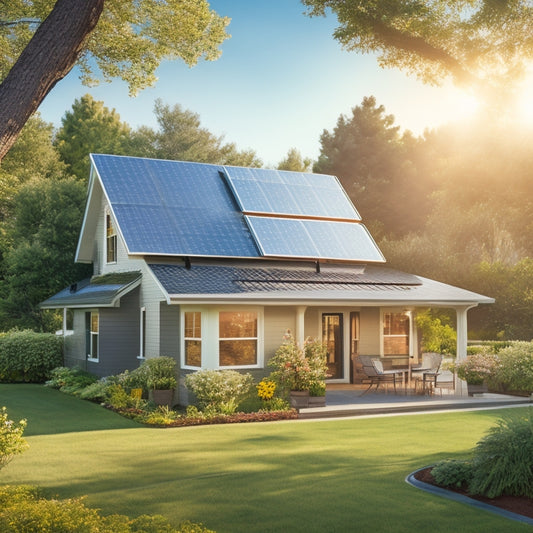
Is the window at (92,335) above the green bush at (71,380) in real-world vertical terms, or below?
above

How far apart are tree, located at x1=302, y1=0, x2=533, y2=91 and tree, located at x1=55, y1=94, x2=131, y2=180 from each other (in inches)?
1471

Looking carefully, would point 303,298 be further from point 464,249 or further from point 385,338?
point 464,249

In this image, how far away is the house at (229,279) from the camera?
56.6 ft

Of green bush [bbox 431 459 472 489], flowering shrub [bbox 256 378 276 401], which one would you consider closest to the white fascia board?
flowering shrub [bbox 256 378 276 401]

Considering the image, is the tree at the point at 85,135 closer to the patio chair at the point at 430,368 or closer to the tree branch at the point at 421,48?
the patio chair at the point at 430,368


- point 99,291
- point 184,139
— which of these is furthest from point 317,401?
point 184,139

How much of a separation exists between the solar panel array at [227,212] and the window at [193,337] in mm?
2028

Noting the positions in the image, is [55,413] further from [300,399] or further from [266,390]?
[300,399]

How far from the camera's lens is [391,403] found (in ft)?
55.8

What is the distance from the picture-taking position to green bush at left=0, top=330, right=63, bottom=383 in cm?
2323

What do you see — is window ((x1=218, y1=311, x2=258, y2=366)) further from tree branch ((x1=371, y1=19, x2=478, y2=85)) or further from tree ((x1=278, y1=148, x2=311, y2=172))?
tree ((x1=278, y1=148, x2=311, y2=172))

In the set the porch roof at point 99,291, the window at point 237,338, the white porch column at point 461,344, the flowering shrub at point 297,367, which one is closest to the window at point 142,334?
the porch roof at point 99,291

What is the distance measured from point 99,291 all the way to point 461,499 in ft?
47.7

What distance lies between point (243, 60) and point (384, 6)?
33.9ft
